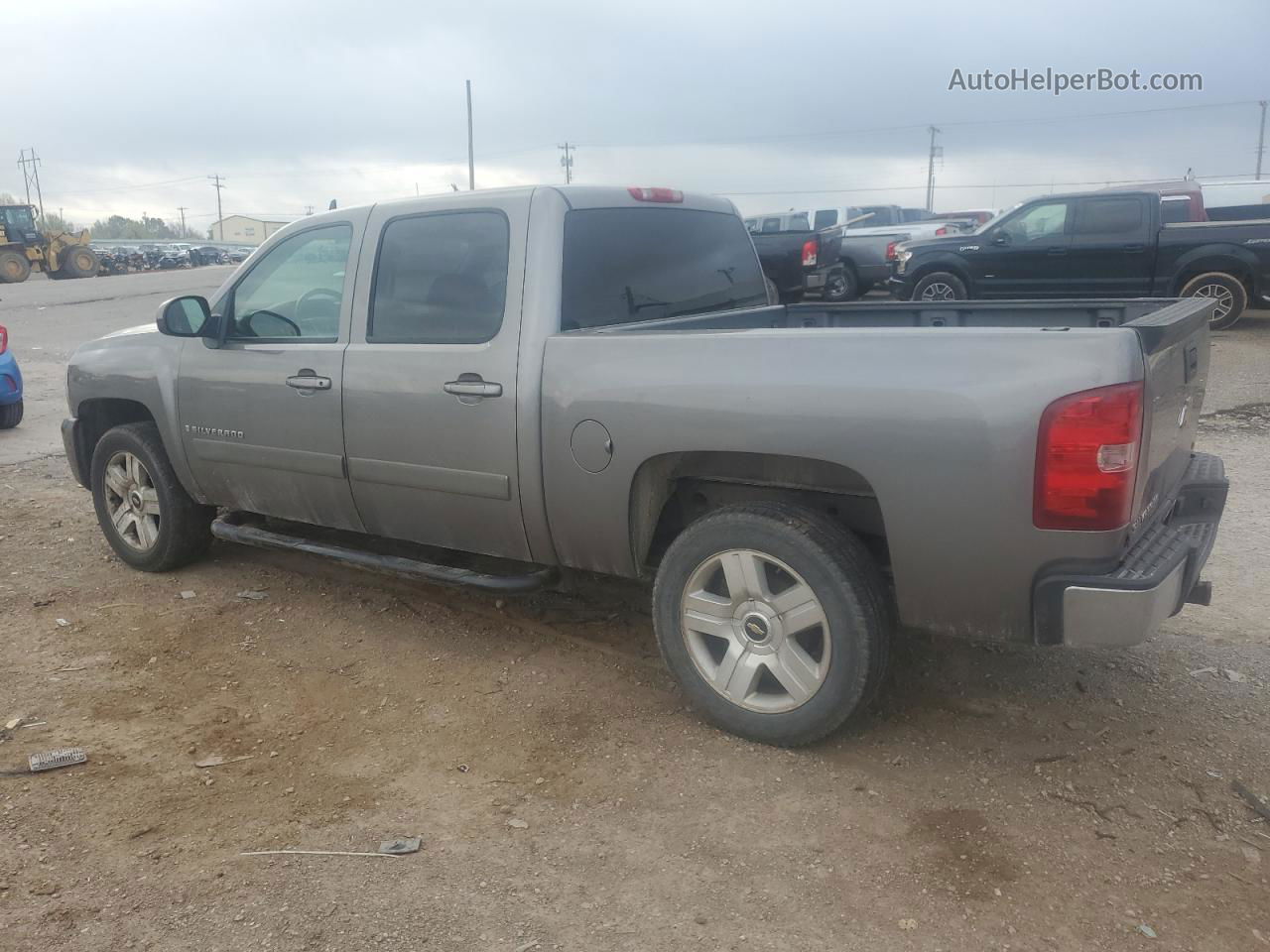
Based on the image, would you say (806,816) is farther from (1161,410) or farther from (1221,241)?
(1221,241)

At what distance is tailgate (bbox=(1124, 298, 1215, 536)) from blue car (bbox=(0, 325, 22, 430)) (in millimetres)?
9239

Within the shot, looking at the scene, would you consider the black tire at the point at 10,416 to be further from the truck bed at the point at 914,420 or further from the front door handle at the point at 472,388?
the truck bed at the point at 914,420

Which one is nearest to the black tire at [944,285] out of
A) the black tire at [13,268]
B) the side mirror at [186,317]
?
the side mirror at [186,317]

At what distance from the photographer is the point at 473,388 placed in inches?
153

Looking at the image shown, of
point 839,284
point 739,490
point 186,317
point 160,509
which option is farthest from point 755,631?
point 839,284

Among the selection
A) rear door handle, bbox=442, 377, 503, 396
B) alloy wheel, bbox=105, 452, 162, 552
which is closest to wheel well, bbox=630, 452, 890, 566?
rear door handle, bbox=442, 377, 503, 396

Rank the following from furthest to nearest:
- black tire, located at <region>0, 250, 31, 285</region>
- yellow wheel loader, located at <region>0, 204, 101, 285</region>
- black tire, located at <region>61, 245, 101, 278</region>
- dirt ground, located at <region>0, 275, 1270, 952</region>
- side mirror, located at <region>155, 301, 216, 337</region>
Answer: black tire, located at <region>61, 245, 101, 278</region>, yellow wheel loader, located at <region>0, 204, 101, 285</region>, black tire, located at <region>0, 250, 31, 285</region>, side mirror, located at <region>155, 301, 216, 337</region>, dirt ground, located at <region>0, 275, 1270, 952</region>

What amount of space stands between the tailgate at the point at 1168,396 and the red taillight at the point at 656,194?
194 cm

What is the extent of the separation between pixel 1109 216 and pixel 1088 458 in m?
12.3

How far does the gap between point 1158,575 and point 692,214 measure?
2479 millimetres

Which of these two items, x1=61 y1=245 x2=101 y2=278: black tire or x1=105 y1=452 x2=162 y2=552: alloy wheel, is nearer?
x1=105 y1=452 x2=162 y2=552: alloy wheel

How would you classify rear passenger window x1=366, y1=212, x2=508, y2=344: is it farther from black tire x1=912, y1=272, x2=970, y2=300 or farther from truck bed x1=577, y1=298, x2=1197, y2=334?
black tire x1=912, y1=272, x2=970, y2=300

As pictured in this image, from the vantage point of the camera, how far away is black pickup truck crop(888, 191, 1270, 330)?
13234mm

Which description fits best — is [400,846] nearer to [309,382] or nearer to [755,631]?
[755,631]
